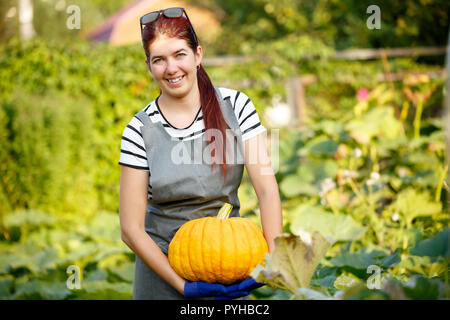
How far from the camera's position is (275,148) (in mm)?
4633

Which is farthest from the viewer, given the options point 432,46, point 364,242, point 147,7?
point 147,7

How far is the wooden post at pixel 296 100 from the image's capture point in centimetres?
595

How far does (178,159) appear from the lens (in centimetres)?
143

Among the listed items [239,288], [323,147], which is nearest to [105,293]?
[239,288]

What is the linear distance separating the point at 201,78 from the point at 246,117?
0.19 meters

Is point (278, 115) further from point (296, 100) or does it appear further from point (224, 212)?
point (224, 212)

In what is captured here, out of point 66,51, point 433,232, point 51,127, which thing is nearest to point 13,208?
point 51,127

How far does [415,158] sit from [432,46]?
16.9 feet

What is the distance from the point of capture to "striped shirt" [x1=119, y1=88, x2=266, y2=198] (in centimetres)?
141

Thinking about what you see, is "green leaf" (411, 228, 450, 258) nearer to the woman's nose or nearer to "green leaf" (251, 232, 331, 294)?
"green leaf" (251, 232, 331, 294)

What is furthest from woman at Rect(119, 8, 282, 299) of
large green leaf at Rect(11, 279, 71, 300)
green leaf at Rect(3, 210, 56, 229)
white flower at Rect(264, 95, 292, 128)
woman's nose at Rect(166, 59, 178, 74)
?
white flower at Rect(264, 95, 292, 128)
